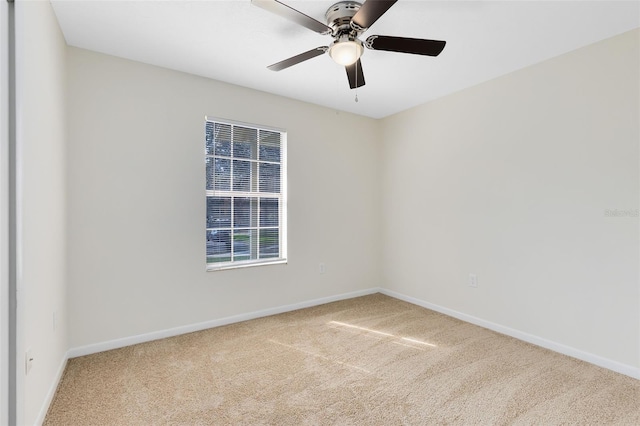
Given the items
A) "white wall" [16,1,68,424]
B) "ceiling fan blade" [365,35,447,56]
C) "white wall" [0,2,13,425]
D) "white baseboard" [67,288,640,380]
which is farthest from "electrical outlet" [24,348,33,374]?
"ceiling fan blade" [365,35,447,56]

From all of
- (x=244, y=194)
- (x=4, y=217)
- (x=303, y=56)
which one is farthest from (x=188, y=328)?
(x=303, y=56)

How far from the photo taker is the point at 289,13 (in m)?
1.69

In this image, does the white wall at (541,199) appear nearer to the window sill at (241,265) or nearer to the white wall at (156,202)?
the white wall at (156,202)

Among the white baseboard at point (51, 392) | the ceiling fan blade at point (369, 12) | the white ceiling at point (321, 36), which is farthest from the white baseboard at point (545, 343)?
the white baseboard at point (51, 392)

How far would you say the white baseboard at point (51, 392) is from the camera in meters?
1.71

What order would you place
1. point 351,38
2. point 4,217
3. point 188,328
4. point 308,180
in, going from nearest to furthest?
point 4,217 < point 351,38 < point 188,328 < point 308,180

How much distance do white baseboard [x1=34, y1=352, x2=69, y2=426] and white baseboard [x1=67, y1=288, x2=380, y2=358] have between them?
0.16m

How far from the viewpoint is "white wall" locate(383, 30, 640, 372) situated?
231 cm

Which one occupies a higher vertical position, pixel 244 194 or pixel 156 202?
pixel 244 194

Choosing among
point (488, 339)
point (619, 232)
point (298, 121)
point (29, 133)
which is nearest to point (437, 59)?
point (298, 121)

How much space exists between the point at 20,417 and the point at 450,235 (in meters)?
3.61

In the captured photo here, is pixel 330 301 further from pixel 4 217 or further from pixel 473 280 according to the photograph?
pixel 4 217

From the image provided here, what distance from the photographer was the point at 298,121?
3721 millimetres

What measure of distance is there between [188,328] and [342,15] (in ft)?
9.67
